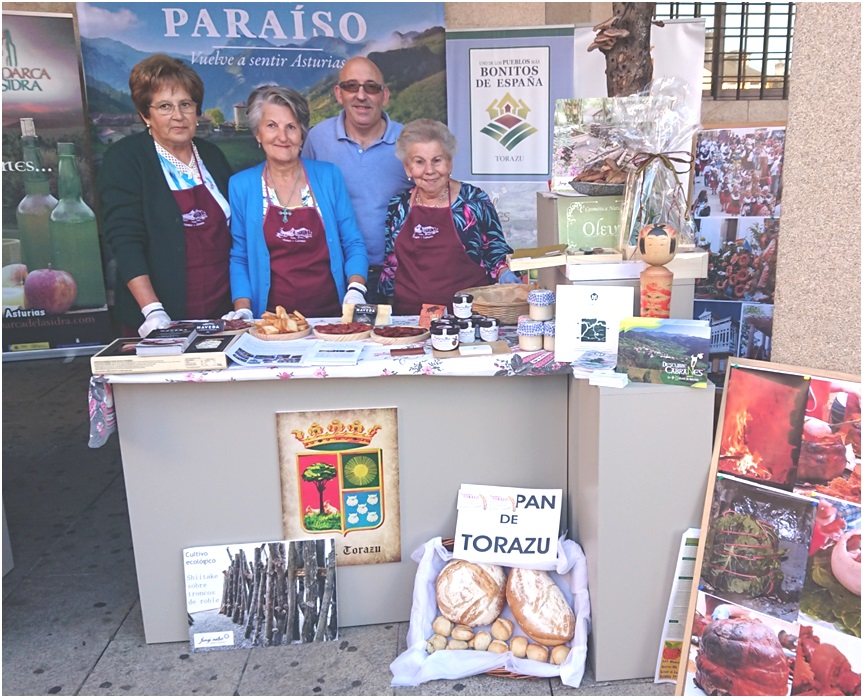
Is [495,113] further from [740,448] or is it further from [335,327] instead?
[740,448]

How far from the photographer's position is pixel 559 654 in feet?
7.57

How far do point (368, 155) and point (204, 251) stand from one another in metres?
1.17

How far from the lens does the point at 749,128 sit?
3.50 m

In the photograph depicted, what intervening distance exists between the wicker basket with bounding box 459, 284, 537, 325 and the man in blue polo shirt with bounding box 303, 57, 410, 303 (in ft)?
4.61

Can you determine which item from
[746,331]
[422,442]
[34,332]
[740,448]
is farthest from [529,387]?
[34,332]

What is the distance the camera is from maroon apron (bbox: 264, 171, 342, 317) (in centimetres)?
355

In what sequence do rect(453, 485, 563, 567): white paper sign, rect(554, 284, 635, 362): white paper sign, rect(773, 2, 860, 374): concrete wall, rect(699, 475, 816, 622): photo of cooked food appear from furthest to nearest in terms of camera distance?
rect(453, 485, 563, 567): white paper sign < rect(554, 284, 635, 362): white paper sign < rect(699, 475, 816, 622): photo of cooked food < rect(773, 2, 860, 374): concrete wall

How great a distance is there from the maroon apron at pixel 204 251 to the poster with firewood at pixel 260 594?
150cm

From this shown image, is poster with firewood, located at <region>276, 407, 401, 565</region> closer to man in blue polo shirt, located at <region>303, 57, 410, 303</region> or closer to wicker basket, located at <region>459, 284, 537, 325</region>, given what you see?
wicker basket, located at <region>459, 284, 537, 325</region>

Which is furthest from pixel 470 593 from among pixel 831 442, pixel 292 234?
pixel 292 234

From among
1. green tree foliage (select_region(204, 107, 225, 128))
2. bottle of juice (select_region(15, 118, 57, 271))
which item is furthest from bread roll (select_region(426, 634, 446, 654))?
bottle of juice (select_region(15, 118, 57, 271))

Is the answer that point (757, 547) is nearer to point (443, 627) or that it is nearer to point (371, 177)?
point (443, 627)

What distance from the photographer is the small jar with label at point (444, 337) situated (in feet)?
8.12

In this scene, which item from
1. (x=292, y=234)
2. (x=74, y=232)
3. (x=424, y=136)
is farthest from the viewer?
(x=74, y=232)
